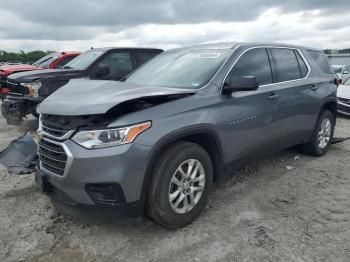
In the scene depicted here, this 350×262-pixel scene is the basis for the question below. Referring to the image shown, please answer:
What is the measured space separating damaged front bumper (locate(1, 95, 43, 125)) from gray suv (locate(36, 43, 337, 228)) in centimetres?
339

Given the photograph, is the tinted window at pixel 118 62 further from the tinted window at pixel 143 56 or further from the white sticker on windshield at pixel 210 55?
the white sticker on windshield at pixel 210 55

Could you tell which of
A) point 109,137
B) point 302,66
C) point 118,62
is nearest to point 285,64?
point 302,66

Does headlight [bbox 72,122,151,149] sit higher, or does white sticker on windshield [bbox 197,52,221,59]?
white sticker on windshield [bbox 197,52,221,59]

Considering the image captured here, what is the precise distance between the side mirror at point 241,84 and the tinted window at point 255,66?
0.89ft

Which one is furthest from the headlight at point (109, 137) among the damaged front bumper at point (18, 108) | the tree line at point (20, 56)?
the tree line at point (20, 56)

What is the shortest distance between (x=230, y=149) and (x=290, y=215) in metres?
0.91

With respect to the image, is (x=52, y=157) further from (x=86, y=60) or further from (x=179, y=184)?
(x=86, y=60)

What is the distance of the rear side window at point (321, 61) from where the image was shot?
5.49 metres

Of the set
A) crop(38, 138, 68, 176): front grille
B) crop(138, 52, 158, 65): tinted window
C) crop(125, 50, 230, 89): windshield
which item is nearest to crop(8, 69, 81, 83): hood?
crop(138, 52, 158, 65): tinted window

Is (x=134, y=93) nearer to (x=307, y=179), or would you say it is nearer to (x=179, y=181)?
(x=179, y=181)

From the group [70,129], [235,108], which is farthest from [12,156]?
[235,108]

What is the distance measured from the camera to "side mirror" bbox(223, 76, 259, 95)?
349cm

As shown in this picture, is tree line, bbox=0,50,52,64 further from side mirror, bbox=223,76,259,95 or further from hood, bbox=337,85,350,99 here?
side mirror, bbox=223,76,259,95

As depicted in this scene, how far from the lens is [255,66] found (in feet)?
13.8
